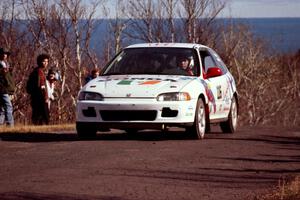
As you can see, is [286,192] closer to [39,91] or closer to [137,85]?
[137,85]

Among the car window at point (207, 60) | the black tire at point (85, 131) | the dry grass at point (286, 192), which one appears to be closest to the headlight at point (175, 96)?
the black tire at point (85, 131)

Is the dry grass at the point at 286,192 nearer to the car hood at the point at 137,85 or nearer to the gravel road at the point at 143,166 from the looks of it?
the gravel road at the point at 143,166

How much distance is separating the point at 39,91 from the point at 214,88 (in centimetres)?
520

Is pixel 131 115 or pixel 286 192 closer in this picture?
pixel 286 192

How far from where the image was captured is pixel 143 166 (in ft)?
39.0

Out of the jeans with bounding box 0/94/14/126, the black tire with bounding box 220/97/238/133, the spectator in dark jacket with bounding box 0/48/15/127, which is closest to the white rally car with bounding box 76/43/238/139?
the black tire with bounding box 220/97/238/133

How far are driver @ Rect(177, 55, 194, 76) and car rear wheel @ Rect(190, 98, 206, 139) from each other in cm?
65

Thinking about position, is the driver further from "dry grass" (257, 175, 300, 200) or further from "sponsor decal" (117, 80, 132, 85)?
"dry grass" (257, 175, 300, 200)

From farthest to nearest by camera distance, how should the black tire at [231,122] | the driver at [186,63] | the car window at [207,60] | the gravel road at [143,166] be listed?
the black tire at [231,122], the car window at [207,60], the driver at [186,63], the gravel road at [143,166]

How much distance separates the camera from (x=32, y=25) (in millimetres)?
36844

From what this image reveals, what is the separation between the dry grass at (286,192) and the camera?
930 centimetres

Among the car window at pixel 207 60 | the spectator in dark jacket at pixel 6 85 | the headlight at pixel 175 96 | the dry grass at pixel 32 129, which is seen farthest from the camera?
the spectator in dark jacket at pixel 6 85

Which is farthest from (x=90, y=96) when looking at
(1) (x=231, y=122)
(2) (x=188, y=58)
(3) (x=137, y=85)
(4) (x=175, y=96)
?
(1) (x=231, y=122)

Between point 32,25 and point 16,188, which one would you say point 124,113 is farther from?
point 32,25
